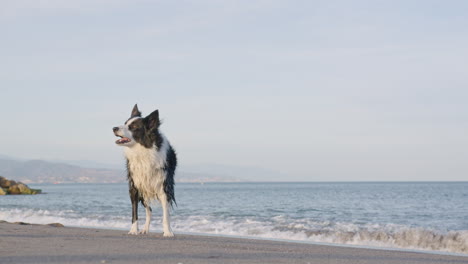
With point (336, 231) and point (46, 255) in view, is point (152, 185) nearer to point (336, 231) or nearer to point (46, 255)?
point (46, 255)

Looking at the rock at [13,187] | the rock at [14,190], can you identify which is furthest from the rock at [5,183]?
the rock at [14,190]

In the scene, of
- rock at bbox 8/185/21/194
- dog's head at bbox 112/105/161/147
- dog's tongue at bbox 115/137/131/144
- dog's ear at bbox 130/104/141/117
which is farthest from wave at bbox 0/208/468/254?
rock at bbox 8/185/21/194

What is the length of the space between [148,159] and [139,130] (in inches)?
21.0

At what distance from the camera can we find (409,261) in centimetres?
795

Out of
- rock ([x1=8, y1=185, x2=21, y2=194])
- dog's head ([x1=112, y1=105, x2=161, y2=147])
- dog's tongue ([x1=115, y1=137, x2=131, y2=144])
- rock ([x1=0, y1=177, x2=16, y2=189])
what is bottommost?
rock ([x1=8, y1=185, x2=21, y2=194])

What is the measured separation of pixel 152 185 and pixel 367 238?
7778mm

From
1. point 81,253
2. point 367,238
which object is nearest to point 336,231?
point 367,238

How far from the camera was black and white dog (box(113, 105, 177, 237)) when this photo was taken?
9.66m

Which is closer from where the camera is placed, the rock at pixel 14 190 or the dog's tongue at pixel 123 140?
the dog's tongue at pixel 123 140

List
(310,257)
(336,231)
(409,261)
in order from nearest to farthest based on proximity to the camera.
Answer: (310,257) < (409,261) < (336,231)

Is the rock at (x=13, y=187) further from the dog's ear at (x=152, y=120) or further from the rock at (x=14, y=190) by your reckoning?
the dog's ear at (x=152, y=120)

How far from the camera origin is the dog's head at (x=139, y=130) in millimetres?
9578

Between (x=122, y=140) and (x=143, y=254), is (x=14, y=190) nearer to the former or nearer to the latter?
(x=122, y=140)

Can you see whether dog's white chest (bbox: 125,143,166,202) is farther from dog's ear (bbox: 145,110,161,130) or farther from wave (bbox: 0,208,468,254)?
wave (bbox: 0,208,468,254)
